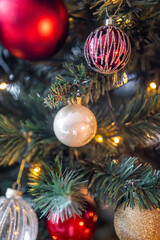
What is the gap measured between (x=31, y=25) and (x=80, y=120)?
0.60ft

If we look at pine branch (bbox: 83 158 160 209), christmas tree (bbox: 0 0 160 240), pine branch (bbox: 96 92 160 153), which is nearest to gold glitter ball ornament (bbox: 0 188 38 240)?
christmas tree (bbox: 0 0 160 240)

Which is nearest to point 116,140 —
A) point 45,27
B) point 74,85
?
point 74,85

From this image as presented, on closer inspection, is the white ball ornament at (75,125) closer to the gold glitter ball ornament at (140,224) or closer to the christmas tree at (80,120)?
the christmas tree at (80,120)

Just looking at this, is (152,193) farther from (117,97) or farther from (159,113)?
(117,97)

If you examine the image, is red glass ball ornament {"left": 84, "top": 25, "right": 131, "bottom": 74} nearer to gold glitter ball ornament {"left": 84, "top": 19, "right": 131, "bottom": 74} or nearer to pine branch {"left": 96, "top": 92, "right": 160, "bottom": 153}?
gold glitter ball ornament {"left": 84, "top": 19, "right": 131, "bottom": 74}

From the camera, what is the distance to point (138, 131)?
51cm

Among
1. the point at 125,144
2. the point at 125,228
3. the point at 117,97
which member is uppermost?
the point at 117,97

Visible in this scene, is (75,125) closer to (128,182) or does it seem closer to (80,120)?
(80,120)

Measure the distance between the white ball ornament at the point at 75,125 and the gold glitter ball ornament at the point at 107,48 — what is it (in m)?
0.09

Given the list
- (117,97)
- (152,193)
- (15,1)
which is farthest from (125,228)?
(15,1)

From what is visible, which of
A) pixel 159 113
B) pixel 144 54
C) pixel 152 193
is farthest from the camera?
pixel 144 54

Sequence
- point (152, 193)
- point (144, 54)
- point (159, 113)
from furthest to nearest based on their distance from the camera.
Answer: point (144, 54) < point (159, 113) < point (152, 193)

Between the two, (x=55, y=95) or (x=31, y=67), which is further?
(x=31, y=67)

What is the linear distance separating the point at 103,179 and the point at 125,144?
164mm
